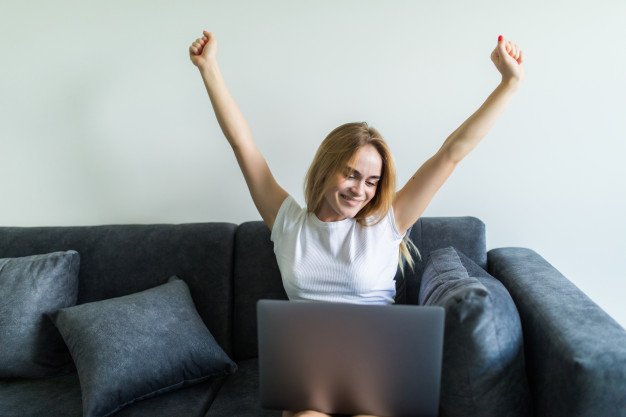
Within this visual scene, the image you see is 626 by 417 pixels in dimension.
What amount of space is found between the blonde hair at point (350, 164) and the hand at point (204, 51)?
18.4 inches

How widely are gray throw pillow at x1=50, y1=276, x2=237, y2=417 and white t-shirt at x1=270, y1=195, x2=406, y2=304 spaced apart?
1.09 feet

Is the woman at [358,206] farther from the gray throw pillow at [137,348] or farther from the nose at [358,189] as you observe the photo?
the gray throw pillow at [137,348]

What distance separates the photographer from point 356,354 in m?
1.06

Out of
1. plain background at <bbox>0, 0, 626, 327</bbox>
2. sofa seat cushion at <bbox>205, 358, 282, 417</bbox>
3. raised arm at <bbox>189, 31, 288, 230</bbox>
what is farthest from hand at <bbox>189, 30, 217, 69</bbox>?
sofa seat cushion at <bbox>205, 358, 282, 417</bbox>

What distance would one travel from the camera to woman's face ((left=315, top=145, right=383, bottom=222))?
1447 mm

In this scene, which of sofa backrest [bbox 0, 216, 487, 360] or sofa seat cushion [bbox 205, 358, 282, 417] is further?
sofa backrest [bbox 0, 216, 487, 360]

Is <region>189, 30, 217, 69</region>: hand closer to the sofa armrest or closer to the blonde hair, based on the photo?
the blonde hair

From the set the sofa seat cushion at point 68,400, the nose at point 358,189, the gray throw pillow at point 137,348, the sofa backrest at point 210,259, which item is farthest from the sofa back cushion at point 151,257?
the nose at point 358,189

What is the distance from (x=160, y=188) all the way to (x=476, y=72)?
4.13 feet

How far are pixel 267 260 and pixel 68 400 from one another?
726 millimetres

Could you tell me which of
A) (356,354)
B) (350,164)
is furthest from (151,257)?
(356,354)

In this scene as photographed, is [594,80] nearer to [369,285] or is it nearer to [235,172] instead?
[369,285]

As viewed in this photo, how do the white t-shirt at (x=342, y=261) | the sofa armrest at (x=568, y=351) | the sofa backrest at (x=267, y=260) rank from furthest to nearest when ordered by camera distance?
the sofa backrest at (x=267, y=260)
the white t-shirt at (x=342, y=261)
the sofa armrest at (x=568, y=351)

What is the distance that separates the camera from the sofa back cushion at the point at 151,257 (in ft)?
5.85
